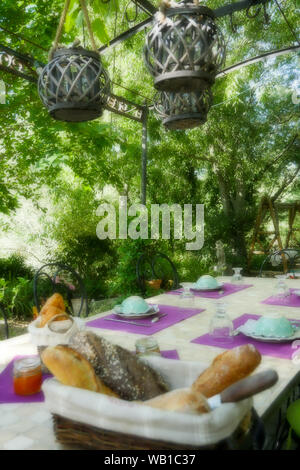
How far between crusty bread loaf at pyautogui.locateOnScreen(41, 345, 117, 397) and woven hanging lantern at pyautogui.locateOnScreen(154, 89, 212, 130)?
1.20m

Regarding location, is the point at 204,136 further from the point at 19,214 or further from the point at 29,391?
the point at 29,391

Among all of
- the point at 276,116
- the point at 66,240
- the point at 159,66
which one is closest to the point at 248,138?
the point at 276,116

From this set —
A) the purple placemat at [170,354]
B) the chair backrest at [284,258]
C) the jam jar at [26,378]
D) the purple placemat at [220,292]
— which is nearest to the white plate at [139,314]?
the purple placemat at [170,354]

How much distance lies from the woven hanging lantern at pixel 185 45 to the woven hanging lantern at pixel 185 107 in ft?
0.99

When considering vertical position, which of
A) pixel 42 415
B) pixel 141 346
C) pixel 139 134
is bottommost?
pixel 42 415

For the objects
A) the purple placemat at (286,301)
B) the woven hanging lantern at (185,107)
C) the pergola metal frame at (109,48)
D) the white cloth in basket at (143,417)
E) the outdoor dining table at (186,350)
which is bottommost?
the outdoor dining table at (186,350)

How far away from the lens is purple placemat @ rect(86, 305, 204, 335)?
5.66 ft

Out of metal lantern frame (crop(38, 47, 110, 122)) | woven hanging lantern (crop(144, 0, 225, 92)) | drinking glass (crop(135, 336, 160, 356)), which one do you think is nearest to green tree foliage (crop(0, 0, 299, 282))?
metal lantern frame (crop(38, 47, 110, 122))

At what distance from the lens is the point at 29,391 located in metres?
1.08

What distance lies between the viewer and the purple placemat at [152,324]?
5.66 feet

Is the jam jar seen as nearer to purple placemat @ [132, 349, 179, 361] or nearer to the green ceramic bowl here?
purple placemat @ [132, 349, 179, 361]

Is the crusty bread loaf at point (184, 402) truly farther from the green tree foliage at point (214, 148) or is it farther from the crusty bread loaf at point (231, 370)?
the green tree foliage at point (214, 148)

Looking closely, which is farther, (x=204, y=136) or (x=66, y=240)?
(x=204, y=136)

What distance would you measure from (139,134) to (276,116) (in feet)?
10.0
